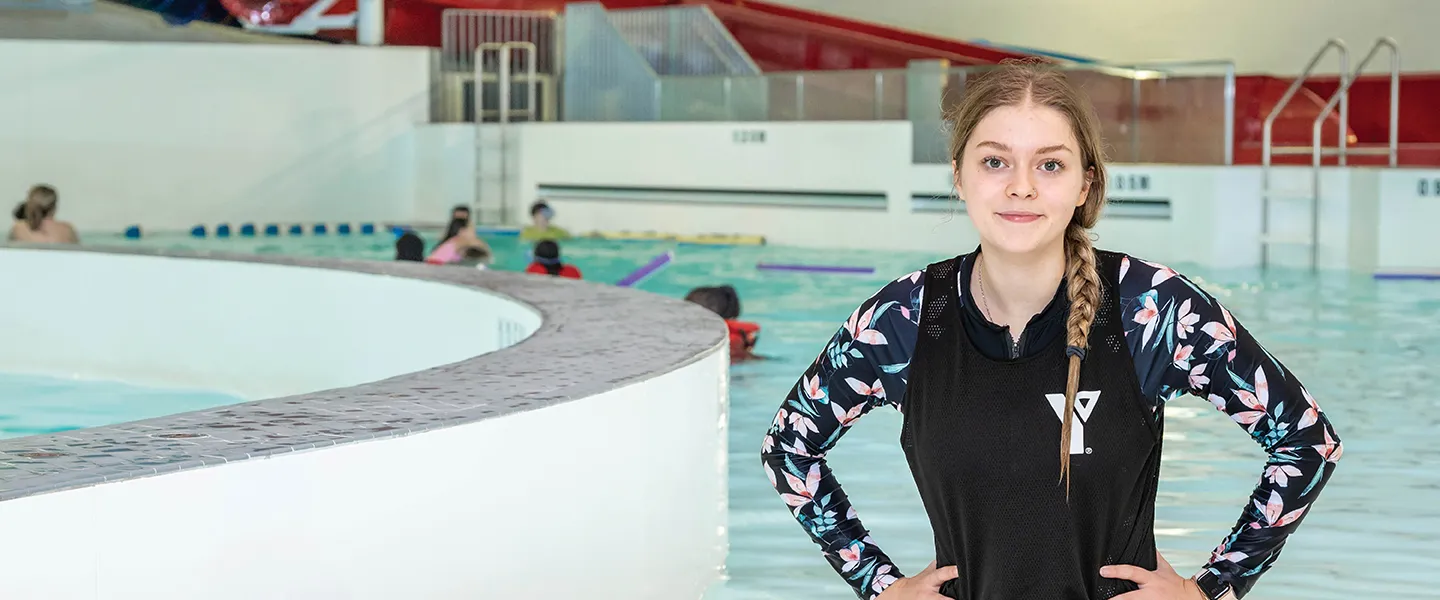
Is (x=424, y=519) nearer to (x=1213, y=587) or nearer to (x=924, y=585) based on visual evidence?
(x=924, y=585)

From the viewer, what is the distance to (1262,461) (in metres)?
5.50

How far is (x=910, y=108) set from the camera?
15.5 m

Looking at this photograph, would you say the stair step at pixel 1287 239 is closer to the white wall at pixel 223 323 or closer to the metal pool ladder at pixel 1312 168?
the metal pool ladder at pixel 1312 168

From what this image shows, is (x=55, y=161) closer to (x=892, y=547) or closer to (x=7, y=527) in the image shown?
(x=892, y=547)

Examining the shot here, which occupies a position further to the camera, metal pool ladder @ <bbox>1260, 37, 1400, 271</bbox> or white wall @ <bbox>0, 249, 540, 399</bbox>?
metal pool ladder @ <bbox>1260, 37, 1400, 271</bbox>

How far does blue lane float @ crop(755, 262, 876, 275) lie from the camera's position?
13125 mm

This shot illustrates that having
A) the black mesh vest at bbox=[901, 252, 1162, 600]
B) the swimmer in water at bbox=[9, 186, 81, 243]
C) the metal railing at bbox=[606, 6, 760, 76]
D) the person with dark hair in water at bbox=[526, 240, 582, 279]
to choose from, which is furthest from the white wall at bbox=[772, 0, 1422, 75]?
the black mesh vest at bbox=[901, 252, 1162, 600]

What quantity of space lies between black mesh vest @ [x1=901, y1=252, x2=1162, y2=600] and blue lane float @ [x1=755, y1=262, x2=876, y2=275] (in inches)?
442

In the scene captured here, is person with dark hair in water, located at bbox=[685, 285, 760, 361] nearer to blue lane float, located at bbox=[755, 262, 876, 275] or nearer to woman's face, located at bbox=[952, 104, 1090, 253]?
blue lane float, located at bbox=[755, 262, 876, 275]

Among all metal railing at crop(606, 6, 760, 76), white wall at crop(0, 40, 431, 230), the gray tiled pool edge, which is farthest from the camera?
metal railing at crop(606, 6, 760, 76)

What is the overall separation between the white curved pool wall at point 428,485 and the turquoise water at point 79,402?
2267mm

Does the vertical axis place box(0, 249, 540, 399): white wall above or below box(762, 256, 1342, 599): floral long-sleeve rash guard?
below

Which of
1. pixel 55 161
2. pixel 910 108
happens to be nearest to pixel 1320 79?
pixel 910 108

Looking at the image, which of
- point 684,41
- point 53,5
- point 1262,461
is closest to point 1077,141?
point 1262,461
